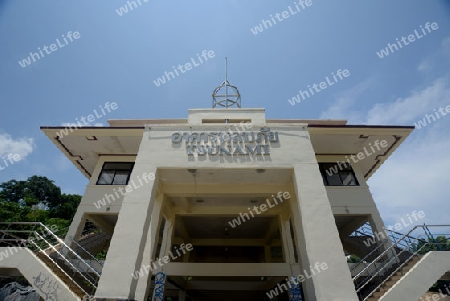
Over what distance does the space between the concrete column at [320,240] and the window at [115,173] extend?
9.63 m

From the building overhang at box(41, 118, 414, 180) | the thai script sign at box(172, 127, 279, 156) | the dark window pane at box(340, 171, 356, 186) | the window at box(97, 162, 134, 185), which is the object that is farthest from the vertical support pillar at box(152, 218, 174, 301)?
the dark window pane at box(340, 171, 356, 186)

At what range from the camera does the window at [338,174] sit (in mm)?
12656

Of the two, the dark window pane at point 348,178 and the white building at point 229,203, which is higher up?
the dark window pane at point 348,178

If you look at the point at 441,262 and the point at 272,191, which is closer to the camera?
the point at 441,262

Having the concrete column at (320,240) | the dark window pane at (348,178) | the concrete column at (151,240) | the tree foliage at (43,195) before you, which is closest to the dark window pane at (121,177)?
the concrete column at (151,240)

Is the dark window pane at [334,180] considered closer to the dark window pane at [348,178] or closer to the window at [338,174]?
the window at [338,174]

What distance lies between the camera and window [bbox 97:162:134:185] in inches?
514

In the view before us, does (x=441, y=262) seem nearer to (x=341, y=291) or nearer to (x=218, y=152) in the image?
(x=341, y=291)

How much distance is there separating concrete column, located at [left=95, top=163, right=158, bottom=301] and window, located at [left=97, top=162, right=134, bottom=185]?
5507mm

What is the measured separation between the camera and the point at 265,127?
949 centimetres

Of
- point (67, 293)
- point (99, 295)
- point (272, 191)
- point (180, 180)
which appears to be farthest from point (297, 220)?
point (67, 293)

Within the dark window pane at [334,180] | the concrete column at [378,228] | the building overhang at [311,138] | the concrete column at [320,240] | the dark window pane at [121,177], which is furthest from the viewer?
the dark window pane at [121,177]

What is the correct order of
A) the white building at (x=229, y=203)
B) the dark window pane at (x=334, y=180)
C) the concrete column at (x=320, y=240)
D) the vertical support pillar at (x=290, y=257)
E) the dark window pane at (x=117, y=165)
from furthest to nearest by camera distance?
the dark window pane at (x=117, y=165)
the dark window pane at (x=334, y=180)
the vertical support pillar at (x=290, y=257)
the white building at (x=229, y=203)
the concrete column at (x=320, y=240)

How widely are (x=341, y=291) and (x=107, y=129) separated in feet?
39.2
